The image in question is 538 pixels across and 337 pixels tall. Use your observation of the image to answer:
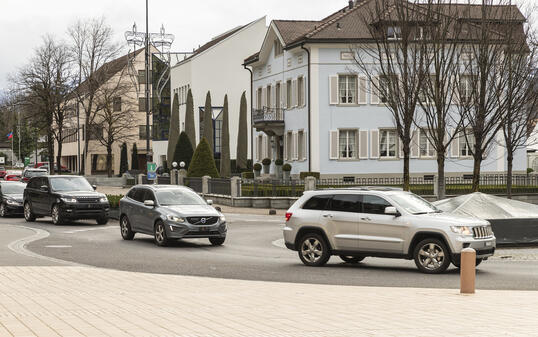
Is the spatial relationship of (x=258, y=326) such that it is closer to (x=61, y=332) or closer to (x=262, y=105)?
(x=61, y=332)

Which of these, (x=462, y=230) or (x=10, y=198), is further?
(x=10, y=198)

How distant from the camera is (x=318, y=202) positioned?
1856 centimetres

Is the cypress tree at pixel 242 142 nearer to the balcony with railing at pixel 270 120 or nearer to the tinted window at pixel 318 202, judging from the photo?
the balcony with railing at pixel 270 120

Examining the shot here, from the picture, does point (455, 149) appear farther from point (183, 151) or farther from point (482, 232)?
point (482, 232)

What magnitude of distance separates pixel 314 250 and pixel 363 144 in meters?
34.0

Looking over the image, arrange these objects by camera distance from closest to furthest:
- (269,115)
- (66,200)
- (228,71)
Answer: (66,200), (269,115), (228,71)

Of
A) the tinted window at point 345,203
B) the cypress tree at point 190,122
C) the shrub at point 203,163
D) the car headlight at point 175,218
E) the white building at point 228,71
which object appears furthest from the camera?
→ the white building at point 228,71

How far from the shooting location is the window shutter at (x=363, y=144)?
51.7m

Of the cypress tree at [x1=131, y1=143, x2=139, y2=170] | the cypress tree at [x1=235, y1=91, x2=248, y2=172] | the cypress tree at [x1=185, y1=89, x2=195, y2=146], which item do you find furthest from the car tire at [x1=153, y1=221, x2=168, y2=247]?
the cypress tree at [x1=131, y1=143, x2=139, y2=170]

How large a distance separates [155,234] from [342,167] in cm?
2955

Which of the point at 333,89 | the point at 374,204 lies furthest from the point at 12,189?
the point at 374,204

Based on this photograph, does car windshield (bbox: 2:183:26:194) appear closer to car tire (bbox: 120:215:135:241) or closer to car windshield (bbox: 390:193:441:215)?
car tire (bbox: 120:215:135:241)

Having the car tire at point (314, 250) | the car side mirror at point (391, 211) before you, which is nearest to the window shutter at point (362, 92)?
the car tire at point (314, 250)

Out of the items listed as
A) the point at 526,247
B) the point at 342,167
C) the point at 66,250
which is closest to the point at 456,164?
the point at 342,167
